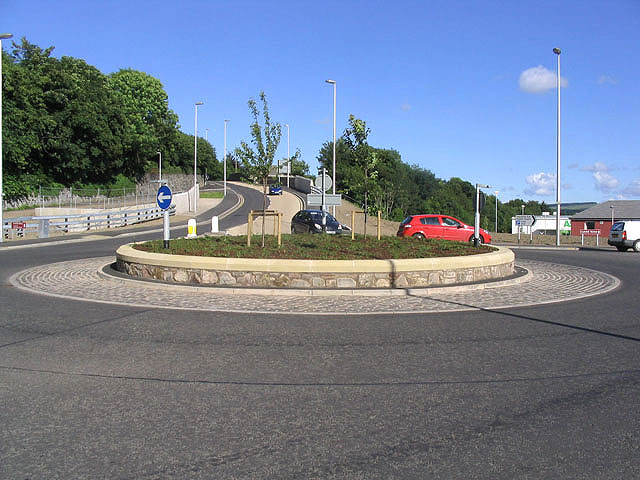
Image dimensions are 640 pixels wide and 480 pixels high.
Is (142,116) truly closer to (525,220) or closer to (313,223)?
(313,223)

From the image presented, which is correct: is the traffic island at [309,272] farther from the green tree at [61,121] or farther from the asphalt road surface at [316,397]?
the green tree at [61,121]

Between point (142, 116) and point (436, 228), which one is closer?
point (436, 228)

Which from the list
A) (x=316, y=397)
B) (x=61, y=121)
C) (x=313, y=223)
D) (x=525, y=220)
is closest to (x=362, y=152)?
(x=313, y=223)

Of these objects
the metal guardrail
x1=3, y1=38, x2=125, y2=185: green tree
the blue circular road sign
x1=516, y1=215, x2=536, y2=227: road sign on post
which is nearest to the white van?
x1=516, y1=215, x2=536, y2=227: road sign on post

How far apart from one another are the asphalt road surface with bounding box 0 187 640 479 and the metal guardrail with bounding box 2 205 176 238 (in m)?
22.9

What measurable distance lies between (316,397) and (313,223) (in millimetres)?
22186

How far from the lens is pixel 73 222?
109 ft

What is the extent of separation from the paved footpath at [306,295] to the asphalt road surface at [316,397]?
3.67ft

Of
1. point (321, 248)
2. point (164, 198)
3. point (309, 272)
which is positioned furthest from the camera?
A: point (164, 198)

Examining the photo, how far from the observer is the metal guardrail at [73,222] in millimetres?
28672

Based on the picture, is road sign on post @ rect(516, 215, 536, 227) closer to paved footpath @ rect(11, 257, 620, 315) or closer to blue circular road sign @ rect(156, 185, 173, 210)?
paved footpath @ rect(11, 257, 620, 315)

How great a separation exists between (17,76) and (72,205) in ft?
53.5

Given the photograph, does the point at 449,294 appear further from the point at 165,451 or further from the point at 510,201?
the point at 510,201

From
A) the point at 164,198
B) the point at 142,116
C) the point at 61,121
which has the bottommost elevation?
the point at 164,198
